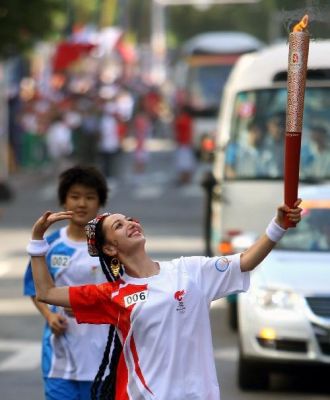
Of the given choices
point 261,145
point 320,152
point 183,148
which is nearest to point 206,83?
point 183,148

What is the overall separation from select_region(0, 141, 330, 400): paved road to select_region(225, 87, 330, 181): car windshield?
147 cm

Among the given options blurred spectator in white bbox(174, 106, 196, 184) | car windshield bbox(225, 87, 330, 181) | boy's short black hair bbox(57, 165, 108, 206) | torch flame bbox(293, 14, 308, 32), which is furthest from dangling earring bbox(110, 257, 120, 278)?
blurred spectator in white bbox(174, 106, 196, 184)

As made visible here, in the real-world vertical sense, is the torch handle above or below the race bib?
above

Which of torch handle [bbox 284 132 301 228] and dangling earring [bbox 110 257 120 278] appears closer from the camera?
torch handle [bbox 284 132 301 228]

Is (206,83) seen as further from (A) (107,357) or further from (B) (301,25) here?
(B) (301,25)

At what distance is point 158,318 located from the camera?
5992 millimetres

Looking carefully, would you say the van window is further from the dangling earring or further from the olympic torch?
the olympic torch

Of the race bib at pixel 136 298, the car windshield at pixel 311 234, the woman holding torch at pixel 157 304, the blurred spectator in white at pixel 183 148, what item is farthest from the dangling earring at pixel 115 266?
the blurred spectator in white at pixel 183 148

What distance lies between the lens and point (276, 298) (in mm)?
10625

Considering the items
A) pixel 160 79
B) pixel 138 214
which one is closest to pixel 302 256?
pixel 138 214

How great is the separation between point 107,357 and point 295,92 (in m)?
1.46

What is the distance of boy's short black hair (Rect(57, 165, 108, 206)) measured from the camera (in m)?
7.59

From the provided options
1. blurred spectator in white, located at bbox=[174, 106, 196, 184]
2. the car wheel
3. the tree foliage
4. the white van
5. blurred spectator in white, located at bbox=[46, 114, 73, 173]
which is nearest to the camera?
the car wheel

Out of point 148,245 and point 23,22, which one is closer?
point 148,245
